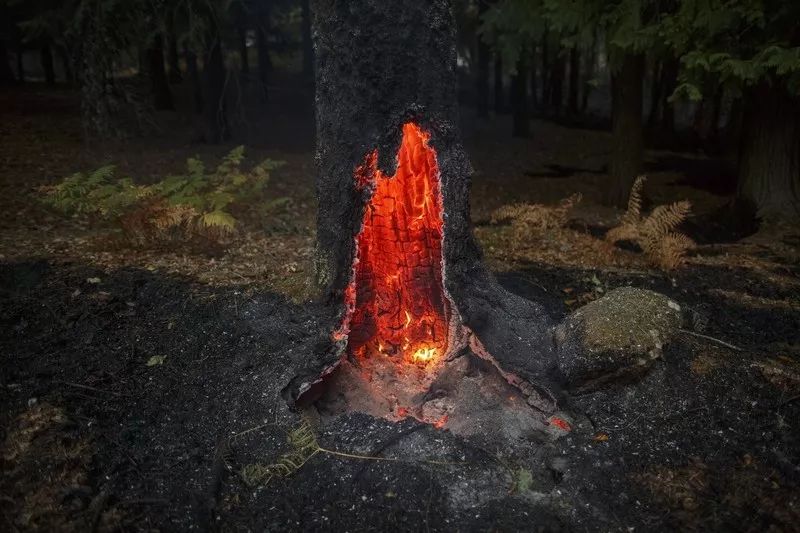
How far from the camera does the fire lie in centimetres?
420

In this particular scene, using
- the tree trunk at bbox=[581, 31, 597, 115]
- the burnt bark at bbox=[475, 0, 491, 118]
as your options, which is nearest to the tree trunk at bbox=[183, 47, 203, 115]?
the tree trunk at bbox=[581, 31, 597, 115]

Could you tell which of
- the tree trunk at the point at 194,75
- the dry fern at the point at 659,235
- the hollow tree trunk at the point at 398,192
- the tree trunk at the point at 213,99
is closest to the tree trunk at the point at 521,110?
the tree trunk at the point at 213,99

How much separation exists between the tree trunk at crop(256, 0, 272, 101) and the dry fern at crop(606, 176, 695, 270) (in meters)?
8.31

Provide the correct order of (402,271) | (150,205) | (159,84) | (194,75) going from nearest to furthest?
1. (402,271)
2. (150,205)
3. (194,75)
4. (159,84)

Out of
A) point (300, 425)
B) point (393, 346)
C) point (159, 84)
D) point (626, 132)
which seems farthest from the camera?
point (159, 84)

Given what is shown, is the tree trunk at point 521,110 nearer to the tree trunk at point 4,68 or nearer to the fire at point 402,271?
the fire at point 402,271

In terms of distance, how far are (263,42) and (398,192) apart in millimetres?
16402

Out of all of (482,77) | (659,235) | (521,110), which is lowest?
(659,235)

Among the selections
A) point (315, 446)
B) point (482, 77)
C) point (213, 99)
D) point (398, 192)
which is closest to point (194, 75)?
point (213, 99)

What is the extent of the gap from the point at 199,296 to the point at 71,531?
103 inches

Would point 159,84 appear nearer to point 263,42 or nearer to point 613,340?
point 263,42

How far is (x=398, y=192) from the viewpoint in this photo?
4.28 meters

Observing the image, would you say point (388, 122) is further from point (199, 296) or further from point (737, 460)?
point (737, 460)

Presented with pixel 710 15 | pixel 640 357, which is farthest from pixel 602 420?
pixel 710 15
